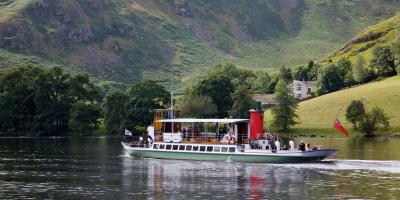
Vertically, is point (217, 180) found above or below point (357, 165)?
below

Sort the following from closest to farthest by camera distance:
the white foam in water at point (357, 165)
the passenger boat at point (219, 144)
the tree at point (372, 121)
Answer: the white foam in water at point (357, 165) → the passenger boat at point (219, 144) → the tree at point (372, 121)

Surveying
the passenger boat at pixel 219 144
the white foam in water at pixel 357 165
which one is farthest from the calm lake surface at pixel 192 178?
the passenger boat at pixel 219 144

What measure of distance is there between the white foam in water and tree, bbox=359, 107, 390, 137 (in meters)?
79.0

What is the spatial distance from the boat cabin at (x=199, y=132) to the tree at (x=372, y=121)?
227ft

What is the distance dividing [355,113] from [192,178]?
4119 inches

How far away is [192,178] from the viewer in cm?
8975

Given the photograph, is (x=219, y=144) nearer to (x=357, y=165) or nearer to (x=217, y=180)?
(x=357, y=165)

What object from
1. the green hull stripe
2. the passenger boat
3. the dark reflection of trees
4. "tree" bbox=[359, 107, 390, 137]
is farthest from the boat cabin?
→ "tree" bbox=[359, 107, 390, 137]

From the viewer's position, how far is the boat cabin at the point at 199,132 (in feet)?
373

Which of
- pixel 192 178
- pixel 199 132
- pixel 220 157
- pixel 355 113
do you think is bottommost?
pixel 192 178

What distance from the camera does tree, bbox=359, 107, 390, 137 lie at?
182250mm

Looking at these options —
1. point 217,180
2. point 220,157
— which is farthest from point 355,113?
point 217,180

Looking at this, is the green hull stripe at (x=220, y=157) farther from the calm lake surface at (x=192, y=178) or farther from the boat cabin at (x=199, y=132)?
the boat cabin at (x=199, y=132)

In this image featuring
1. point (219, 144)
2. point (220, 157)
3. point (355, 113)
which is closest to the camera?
point (220, 157)
